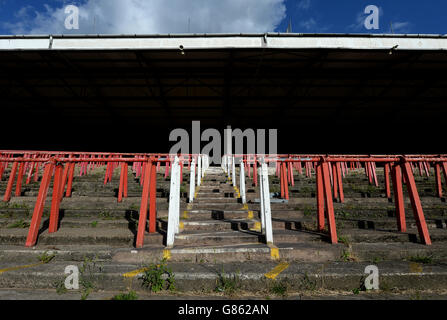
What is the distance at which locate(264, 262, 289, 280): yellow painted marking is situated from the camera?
2.70 m

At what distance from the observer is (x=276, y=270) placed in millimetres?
2838

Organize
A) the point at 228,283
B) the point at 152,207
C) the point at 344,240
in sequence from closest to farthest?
the point at 228,283, the point at 344,240, the point at 152,207

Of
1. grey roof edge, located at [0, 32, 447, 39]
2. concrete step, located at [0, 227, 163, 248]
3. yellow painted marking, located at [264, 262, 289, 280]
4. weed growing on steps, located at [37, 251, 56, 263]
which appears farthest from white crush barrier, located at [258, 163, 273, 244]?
grey roof edge, located at [0, 32, 447, 39]

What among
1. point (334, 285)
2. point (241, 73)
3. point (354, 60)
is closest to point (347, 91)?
point (354, 60)

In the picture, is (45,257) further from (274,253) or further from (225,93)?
(225,93)

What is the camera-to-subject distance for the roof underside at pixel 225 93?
39.3 feet

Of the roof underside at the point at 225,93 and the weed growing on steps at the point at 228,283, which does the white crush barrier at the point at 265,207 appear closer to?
the weed growing on steps at the point at 228,283

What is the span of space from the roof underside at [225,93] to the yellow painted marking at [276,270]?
1025 centimetres

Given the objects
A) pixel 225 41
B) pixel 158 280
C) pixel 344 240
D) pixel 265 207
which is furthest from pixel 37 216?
pixel 225 41

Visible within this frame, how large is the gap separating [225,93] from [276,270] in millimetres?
14027

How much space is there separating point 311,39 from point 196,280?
37.8 feet

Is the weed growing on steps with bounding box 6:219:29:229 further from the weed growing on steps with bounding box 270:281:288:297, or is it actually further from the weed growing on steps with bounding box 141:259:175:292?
the weed growing on steps with bounding box 270:281:288:297

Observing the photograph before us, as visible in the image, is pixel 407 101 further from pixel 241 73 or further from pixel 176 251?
pixel 176 251

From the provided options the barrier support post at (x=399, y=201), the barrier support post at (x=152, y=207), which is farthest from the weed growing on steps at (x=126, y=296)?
the barrier support post at (x=399, y=201)
